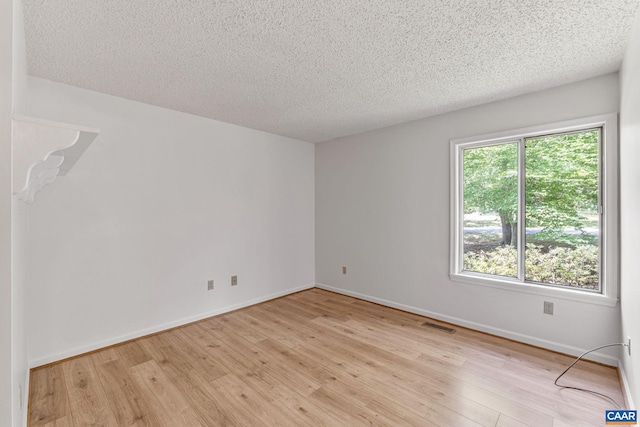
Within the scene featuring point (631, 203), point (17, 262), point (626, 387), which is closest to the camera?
point (17, 262)

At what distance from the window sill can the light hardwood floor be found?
505 mm

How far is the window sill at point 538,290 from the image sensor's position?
241cm

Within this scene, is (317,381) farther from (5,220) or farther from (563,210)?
(563,210)

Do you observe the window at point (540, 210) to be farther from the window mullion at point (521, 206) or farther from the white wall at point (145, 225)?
the white wall at point (145, 225)

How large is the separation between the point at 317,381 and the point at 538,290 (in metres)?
2.17

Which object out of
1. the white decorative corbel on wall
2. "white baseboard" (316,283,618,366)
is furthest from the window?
the white decorative corbel on wall

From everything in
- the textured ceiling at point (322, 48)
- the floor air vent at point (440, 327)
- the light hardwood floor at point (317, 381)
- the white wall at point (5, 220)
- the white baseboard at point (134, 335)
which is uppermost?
the textured ceiling at point (322, 48)

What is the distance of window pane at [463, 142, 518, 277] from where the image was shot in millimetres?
2980

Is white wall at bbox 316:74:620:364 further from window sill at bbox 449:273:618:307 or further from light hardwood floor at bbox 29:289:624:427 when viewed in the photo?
light hardwood floor at bbox 29:289:624:427

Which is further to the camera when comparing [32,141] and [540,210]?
[540,210]

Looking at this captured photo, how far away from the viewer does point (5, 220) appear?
1.04m

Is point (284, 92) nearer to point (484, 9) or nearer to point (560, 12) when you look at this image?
point (484, 9)

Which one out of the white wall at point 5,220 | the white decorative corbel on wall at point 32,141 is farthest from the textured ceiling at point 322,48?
the white decorative corbel on wall at point 32,141

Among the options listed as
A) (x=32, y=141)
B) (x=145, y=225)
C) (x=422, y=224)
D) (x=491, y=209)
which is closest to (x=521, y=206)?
(x=491, y=209)
